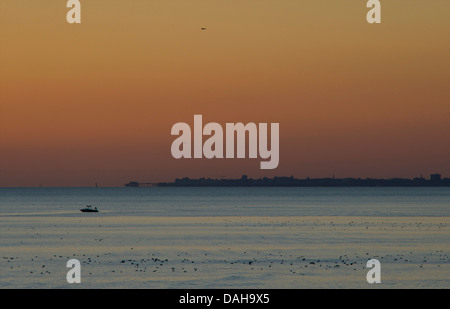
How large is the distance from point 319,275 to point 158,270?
13721 millimetres

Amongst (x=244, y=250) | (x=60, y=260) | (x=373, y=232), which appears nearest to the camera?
(x=60, y=260)

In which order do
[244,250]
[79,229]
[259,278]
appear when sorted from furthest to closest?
1. [79,229]
2. [244,250]
3. [259,278]

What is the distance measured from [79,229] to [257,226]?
29.7 metres

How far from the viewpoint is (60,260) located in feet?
252

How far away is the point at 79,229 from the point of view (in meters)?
126

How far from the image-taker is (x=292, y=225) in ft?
445

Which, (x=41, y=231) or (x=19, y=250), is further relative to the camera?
(x=41, y=231)

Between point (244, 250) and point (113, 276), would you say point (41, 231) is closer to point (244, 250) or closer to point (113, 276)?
point (244, 250)
